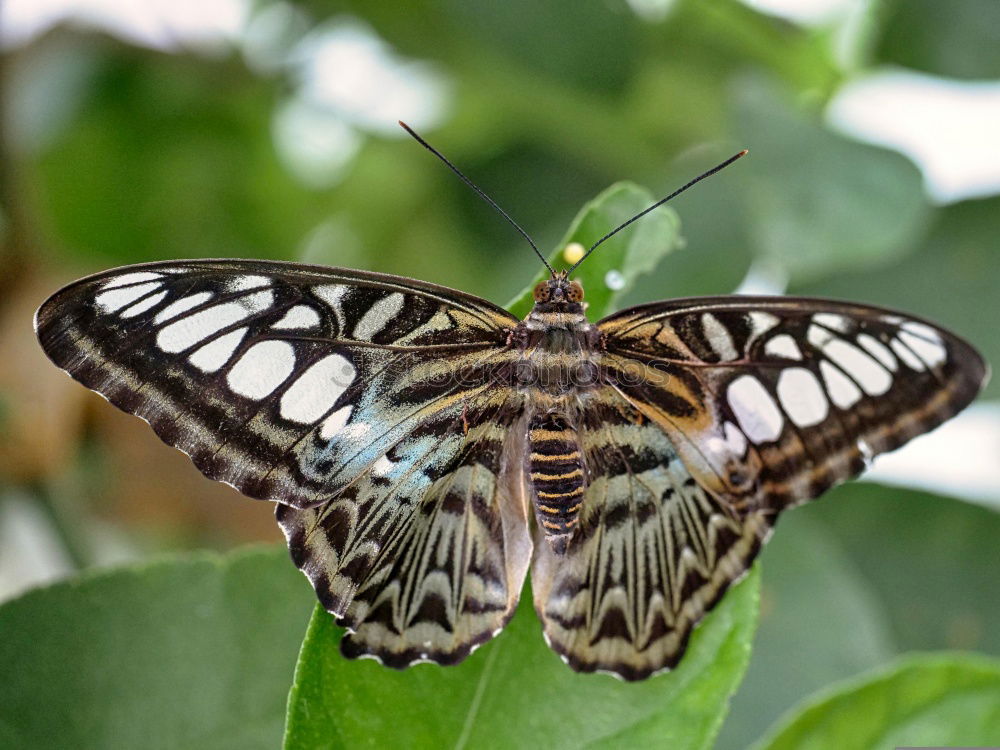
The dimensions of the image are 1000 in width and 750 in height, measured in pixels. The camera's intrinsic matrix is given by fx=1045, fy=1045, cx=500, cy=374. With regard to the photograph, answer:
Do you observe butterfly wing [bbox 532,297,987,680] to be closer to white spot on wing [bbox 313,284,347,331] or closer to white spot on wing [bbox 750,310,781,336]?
white spot on wing [bbox 750,310,781,336]

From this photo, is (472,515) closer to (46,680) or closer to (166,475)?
(46,680)

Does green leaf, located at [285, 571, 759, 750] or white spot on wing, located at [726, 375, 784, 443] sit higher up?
white spot on wing, located at [726, 375, 784, 443]

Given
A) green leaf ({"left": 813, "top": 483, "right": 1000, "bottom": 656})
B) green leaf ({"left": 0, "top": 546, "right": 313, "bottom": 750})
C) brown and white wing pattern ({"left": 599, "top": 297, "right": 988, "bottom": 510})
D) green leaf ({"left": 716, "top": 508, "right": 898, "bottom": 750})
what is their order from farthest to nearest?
green leaf ({"left": 813, "top": 483, "right": 1000, "bottom": 656}), green leaf ({"left": 716, "top": 508, "right": 898, "bottom": 750}), brown and white wing pattern ({"left": 599, "top": 297, "right": 988, "bottom": 510}), green leaf ({"left": 0, "top": 546, "right": 313, "bottom": 750})

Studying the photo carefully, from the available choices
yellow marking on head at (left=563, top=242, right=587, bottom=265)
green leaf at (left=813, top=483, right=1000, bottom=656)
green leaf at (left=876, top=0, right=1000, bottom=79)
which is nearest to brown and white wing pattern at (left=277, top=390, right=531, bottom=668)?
yellow marking on head at (left=563, top=242, right=587, bottom=265)

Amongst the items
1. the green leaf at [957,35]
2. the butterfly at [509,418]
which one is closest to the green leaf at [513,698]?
the butterfly at [509,418]

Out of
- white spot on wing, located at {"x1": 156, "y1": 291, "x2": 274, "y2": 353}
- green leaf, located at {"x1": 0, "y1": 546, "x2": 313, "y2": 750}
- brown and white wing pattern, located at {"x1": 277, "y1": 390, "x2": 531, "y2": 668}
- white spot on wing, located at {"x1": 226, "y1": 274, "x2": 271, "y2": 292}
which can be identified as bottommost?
green leaf, located at {"x1": 0, "y1": 546, "x2": 313, "y2": 750}

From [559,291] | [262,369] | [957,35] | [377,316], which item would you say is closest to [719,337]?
[559,291]

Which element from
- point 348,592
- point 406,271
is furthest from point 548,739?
point 406,271

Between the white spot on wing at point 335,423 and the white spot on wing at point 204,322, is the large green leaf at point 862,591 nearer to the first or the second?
the white spot on wing at point 335,423
